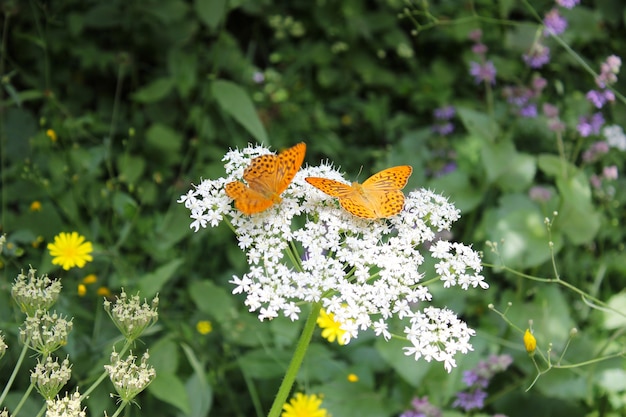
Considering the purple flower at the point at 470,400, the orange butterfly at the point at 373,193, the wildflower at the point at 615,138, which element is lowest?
the purple flower at the point at 470,400

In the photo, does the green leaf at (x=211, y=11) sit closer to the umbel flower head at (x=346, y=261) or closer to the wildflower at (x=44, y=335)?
the umbel flower head at (x=346, y=261)

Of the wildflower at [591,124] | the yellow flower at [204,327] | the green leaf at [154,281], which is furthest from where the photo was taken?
the wildflower at [591,124]

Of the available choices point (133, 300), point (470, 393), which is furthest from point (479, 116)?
point (133, 300)

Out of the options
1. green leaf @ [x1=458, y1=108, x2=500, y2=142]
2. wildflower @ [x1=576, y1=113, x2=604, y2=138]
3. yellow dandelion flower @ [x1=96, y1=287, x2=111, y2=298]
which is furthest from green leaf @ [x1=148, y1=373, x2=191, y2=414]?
wildflower @ [x1=576, y1=113, x2=604, y2=138]

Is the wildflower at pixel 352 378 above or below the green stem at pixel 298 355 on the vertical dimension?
below

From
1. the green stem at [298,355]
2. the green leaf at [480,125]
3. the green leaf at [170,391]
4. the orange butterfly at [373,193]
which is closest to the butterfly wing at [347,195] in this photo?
the orange butterfly at [373,193]

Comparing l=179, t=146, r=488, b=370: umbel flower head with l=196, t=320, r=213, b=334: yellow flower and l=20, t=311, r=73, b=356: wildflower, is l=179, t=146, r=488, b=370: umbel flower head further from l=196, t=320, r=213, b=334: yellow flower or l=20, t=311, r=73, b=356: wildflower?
l=196, t=320, r=213, b=334: yellow flower

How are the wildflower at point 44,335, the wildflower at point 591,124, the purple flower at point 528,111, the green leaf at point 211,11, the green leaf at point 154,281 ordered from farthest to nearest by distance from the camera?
1. the purple flower at point 528,111
2. the wildflower at point 591,124
3. the green leaf at point 211,11
4. the green leaf at point 154,281
5. the wildflower at point 44,335
